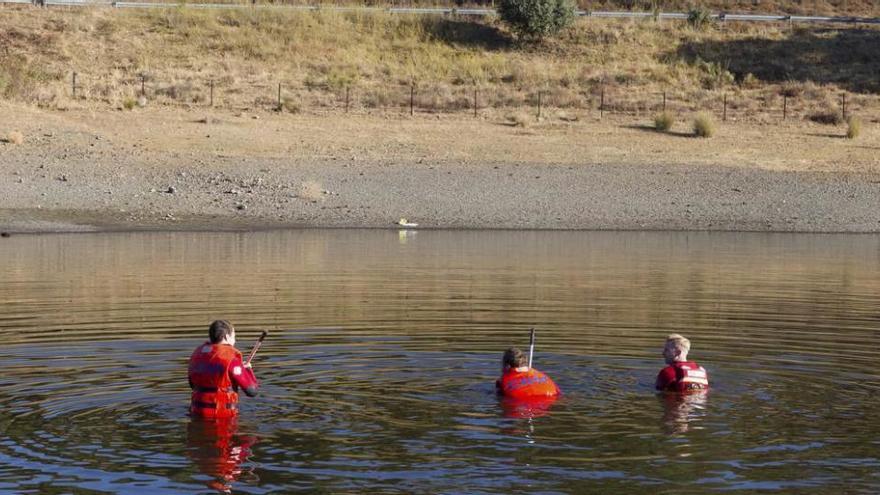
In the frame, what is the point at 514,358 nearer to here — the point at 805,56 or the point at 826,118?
the point at 826,118

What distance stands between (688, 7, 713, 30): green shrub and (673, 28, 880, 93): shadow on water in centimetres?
295

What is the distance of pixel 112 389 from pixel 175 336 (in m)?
3.43

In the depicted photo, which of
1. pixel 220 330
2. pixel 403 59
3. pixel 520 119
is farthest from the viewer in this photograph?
pixel 403 59

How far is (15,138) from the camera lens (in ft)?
133

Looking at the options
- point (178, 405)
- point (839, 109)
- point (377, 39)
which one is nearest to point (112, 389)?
point (178, 405)

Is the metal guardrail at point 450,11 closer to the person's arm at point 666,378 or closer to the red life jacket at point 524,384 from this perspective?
the person's arm at point 666,378

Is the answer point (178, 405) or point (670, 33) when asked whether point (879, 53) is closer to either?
point (670, 33)

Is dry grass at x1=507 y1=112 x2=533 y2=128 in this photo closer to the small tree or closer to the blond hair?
the small tree

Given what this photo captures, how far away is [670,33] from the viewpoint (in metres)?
70.4

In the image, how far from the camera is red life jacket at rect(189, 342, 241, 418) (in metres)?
12.1

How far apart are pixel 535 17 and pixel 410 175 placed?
29687 millimetres

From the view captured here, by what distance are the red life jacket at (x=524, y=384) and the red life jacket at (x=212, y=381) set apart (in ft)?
8.07

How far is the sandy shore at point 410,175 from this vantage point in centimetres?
3634

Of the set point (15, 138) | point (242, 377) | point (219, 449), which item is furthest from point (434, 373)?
point (15, 138)
